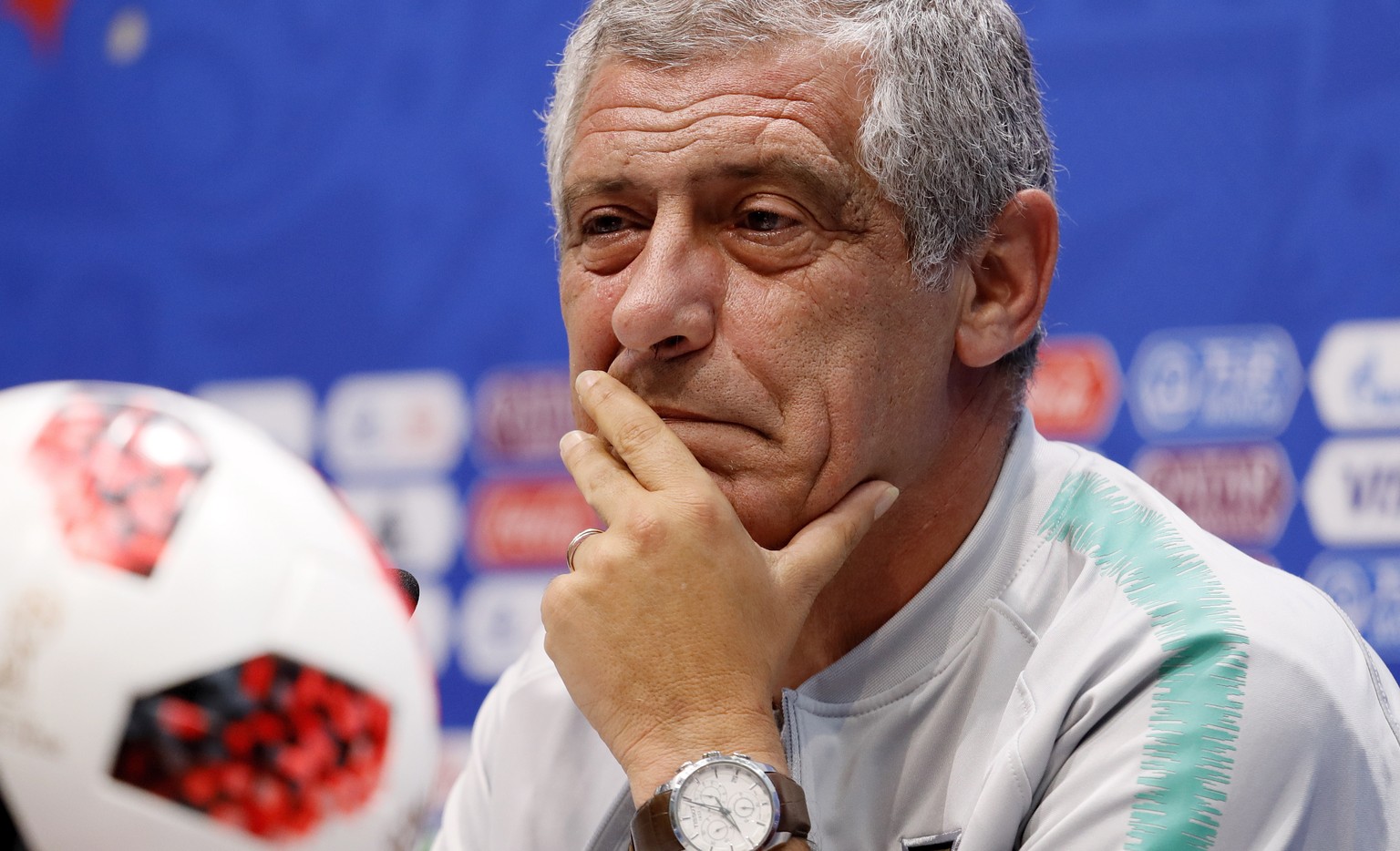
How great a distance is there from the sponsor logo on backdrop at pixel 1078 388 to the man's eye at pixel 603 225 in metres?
1.16

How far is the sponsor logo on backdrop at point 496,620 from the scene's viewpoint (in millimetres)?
2707

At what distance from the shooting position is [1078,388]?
2.36 meters

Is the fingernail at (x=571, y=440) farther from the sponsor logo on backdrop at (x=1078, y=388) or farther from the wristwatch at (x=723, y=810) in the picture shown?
the sponsor logo on backdrop at (x=1078, y=388)

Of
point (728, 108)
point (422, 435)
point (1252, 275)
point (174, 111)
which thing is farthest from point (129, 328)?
→ point (1252, 275)

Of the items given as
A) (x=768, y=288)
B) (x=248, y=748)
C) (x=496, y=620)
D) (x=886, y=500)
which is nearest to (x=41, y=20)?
(x=496, y=620)

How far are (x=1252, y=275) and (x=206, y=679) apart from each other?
6.86 ft

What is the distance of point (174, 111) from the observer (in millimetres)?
3041

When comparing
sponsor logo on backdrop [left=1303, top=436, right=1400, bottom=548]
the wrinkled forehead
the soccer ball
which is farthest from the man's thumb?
sponsor logo on backdrop [left=1303, top=436, right=1400, bottom=548]

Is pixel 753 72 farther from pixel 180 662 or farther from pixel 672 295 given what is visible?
pixel 180 662

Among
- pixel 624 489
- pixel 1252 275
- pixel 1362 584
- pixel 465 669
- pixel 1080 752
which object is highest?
pixel 1252 275

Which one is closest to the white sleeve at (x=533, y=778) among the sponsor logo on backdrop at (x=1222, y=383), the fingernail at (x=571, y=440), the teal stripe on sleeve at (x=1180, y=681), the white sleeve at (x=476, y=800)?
the white sleeve at (x=476, y=800)

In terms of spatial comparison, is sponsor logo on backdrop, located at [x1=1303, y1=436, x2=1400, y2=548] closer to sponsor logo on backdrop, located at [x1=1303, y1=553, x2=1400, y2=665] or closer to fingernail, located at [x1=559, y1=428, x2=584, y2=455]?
sponsor logo on backdrop, located at [x1=1303, y1=553, x2=1400, y2=665]

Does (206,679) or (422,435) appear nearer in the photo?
(206,679)

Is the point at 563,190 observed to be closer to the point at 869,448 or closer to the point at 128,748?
the point at 869,448
